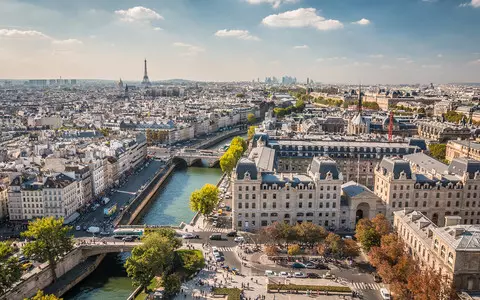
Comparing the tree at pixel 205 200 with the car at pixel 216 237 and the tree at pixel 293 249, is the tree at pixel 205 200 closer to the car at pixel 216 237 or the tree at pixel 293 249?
the car at pixel 216 237

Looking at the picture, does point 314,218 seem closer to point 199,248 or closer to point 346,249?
point 346,249

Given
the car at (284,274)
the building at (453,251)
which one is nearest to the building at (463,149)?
the building at (453,251)

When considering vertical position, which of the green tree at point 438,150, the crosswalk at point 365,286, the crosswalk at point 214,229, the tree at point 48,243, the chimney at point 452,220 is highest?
the chimney at point 452,220

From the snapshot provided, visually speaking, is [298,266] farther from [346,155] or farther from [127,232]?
[346,155]

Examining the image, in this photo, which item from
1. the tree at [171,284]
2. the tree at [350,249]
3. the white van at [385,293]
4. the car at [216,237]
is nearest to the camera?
the white van at [385,293]

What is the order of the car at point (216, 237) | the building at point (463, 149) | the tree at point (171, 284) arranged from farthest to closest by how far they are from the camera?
1. the building at point (463, 149)
2. the car at point (216, 237)
3. the tree at point (171, 284)

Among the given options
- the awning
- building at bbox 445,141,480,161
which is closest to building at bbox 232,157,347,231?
the awning

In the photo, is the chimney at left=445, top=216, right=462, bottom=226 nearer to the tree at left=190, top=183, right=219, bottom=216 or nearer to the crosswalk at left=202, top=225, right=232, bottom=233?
the crosswalk at left=202, top=225, right=232, bottom=233

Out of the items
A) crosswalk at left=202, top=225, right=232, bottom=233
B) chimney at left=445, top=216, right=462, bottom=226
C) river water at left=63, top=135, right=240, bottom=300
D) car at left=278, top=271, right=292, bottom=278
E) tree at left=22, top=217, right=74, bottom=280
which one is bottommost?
river water at left=63, top=135, right=240, bottom=300
